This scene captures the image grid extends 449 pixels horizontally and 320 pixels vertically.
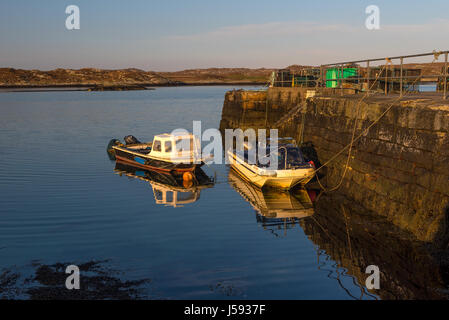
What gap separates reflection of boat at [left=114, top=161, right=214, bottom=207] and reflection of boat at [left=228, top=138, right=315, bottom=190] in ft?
8.60

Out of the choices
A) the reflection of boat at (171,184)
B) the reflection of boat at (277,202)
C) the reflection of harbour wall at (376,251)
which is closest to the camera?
the reflection of harbour wall at (376,251)

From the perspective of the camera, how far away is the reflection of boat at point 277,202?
1619 centimetres

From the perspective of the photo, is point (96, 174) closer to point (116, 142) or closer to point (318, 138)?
point (116, 142)

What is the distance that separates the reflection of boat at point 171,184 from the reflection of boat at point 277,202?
1.89 metres

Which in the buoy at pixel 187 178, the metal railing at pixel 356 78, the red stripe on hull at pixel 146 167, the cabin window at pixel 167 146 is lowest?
the buoy at pixel 187 178

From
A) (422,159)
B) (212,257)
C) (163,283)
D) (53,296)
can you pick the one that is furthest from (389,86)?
(53,296)

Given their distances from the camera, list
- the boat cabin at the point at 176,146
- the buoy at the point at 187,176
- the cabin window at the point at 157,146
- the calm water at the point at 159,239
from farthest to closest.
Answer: the cabin window at the point at 157,146 < the boat cabin at the point at 176,146 < the buoy at the point at 187,176 < the calm water at the point at 159,239

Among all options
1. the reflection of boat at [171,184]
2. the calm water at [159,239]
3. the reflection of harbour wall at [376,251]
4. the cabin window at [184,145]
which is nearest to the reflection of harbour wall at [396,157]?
the reflection of harbour wall at [376,251]

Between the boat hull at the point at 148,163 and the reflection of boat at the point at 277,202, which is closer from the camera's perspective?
the reflection of boat at the point at 277,202

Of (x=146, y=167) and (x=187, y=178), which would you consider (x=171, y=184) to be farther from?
(x=146, y=167)

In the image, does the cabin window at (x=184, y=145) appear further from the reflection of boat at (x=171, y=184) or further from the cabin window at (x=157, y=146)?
the reflection of boat at (x=171, y=184)

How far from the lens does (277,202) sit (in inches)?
698

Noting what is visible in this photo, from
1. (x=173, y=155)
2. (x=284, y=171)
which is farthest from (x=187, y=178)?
(x=284, y=171)

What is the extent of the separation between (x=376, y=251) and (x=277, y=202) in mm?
6184
